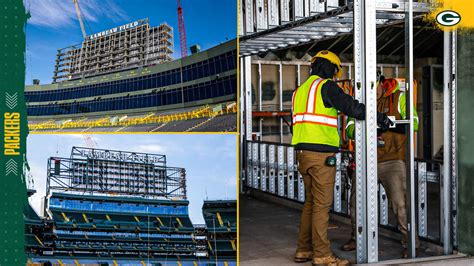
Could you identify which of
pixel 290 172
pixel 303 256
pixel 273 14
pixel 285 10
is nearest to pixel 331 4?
pixel 285 10

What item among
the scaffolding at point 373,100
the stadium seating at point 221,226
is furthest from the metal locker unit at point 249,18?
the stadium seating at point 221,226

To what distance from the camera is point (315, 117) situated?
455 centimetres

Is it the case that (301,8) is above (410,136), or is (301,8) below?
above

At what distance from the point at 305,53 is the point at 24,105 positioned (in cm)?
904

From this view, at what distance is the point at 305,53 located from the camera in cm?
1193

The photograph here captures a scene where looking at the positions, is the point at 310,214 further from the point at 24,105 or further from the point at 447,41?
the point at 24,105

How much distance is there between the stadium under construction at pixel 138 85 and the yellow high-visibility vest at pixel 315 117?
15.2 m

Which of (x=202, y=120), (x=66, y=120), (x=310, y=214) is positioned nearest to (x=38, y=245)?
(x=310, y=214)

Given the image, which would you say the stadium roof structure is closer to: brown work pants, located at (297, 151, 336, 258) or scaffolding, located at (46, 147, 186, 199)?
brown work pants, located at (297, 151, 336, 258)

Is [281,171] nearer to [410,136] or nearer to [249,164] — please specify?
[249,164]

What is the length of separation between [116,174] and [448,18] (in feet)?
11.0

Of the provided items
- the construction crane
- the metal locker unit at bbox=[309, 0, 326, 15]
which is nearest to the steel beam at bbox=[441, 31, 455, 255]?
the metal locker unit at bbox=[309, 0, 326, 15]

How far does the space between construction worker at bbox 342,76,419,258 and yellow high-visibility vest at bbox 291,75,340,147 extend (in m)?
0.61

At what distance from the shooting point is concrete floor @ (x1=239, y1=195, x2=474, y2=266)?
517cm
